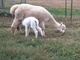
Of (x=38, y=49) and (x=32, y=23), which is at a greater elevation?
(x=32, y=23)

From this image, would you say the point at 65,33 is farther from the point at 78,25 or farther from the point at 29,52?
the point at 29,52

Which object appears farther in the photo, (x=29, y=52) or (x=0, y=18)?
(x=0, y=18)

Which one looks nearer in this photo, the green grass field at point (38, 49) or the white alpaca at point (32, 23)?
the green grass field at point (38, 49)

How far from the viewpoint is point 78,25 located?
13.9 m

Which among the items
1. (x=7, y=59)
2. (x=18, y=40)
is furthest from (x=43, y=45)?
(x=7, y=59)

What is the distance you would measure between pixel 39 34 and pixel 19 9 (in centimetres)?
119

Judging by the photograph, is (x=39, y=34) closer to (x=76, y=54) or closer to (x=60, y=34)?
(x=60, y=34)

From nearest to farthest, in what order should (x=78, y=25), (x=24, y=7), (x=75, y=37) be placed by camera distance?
(x=75, y=37), (x=24, y=7), (x=78, y=25)

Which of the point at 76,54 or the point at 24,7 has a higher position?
the point at 24,7

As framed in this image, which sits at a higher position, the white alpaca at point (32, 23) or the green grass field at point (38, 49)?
the white alpaca at point (32, 23)

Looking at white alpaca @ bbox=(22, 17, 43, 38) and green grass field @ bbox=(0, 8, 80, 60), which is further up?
white alpaca @ bbox=(22, 17, 43, 38)

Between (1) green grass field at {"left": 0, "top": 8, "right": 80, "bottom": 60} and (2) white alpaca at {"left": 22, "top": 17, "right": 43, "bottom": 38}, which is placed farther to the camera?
(2) white alpaca at {"left": 22, "top": 17, "right": 43, "bottom": 38}

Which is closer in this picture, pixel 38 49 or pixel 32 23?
pixel 38 49

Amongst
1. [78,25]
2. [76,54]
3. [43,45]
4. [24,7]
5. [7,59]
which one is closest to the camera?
[7,59]
